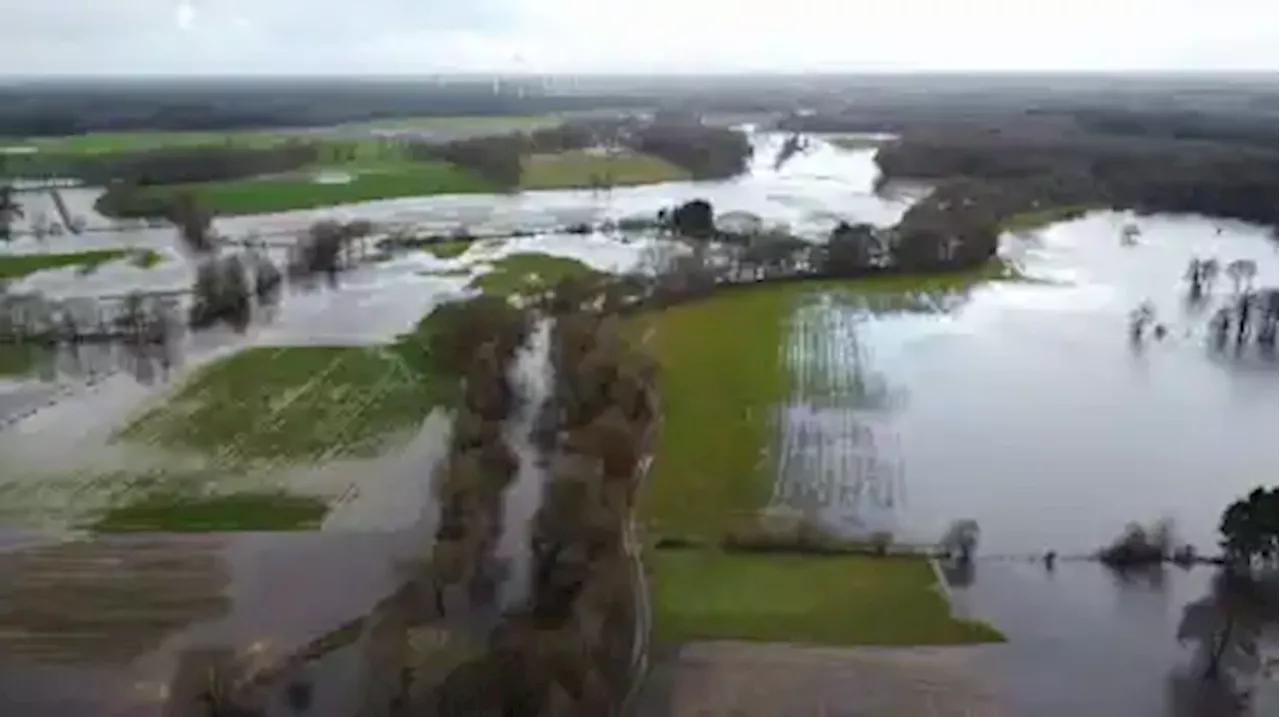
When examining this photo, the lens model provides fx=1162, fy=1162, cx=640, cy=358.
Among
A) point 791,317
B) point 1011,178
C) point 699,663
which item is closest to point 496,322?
point 791,317

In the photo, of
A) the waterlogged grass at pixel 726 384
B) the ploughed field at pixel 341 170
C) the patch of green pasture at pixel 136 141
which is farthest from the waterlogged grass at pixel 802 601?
the patch of green pasture at pixel 136 141

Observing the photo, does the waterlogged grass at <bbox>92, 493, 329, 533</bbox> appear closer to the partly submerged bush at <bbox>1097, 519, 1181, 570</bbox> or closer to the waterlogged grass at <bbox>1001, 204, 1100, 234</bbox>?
the partly submerged bush at <bbox>1097, 519, 1181, 570</bbox>

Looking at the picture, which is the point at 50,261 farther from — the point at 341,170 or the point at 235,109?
the point at 235,109

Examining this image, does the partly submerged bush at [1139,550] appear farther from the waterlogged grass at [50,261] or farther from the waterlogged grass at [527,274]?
the waterlogged grass at [50,261]

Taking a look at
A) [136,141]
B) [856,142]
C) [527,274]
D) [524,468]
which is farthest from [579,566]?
[856,142]

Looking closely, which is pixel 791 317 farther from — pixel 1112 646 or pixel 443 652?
pixel 443 652

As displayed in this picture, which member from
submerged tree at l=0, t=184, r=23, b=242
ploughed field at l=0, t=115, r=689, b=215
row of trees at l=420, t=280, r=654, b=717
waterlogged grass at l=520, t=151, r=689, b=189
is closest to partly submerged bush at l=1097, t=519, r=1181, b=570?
row of trees at l=420, t=280, r=654, b=717
